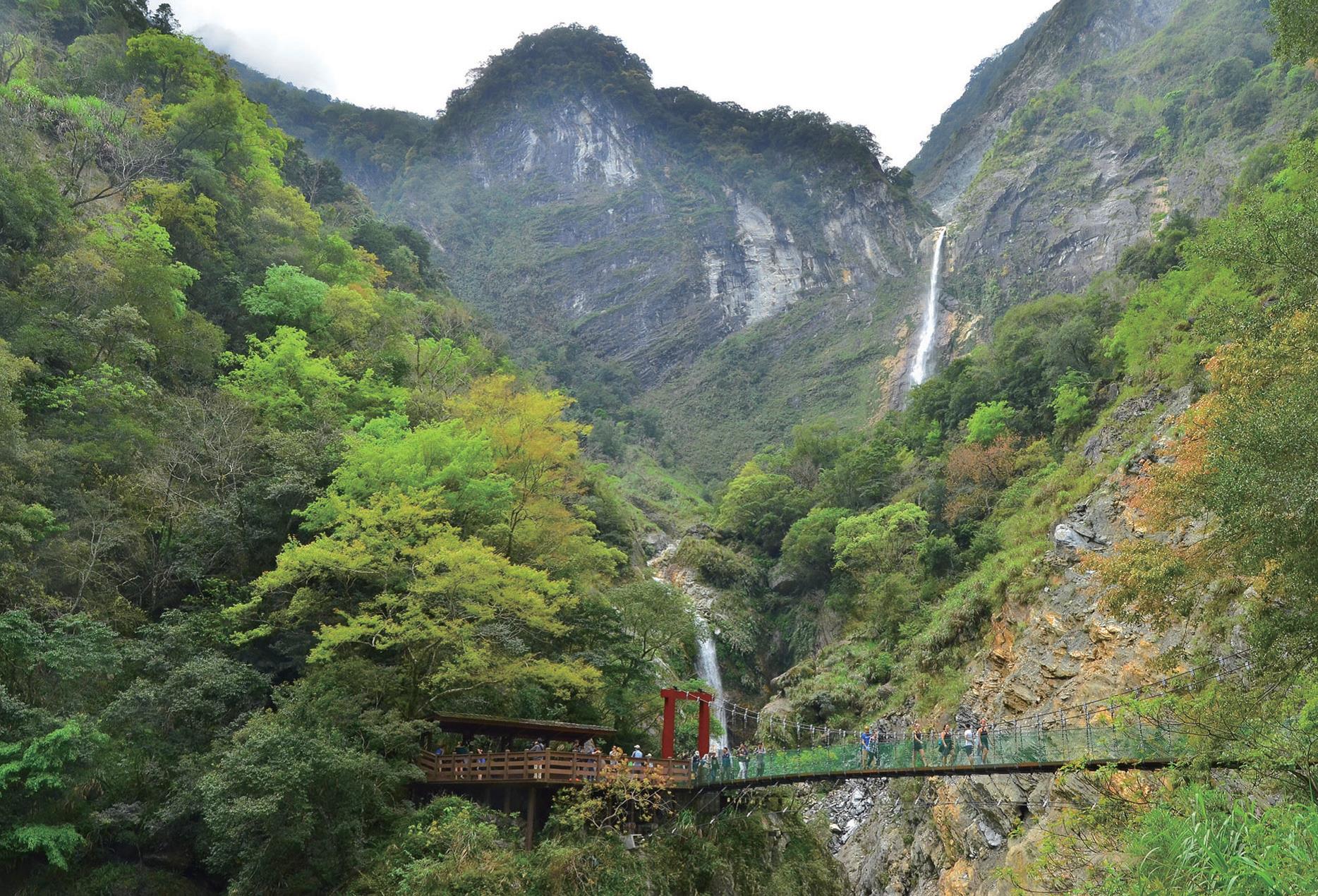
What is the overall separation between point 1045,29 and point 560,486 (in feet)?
299

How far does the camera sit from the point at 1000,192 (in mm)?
71188

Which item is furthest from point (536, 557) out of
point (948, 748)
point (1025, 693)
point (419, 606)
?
point (1025, 693)

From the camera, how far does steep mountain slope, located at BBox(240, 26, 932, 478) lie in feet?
258

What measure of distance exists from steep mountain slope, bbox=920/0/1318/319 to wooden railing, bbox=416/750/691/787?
1653 inches

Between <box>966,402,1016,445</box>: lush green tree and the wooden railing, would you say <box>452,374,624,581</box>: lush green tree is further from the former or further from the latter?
<box>966,402,1016,445</box>: lush green tree

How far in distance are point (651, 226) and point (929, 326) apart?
37.1m

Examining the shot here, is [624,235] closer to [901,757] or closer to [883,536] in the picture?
[883,536]

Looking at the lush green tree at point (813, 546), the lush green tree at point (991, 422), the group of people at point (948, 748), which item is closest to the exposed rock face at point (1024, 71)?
the lush green tree at point (991, 422)

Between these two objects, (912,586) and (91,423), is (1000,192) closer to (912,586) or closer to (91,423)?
(912,586)

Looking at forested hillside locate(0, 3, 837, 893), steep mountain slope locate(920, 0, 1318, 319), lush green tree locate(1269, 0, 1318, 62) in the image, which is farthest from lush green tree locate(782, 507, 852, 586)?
lush green tree locate(1269, 0, 1318, 62)

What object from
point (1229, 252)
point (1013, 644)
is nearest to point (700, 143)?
point (1013, 644)

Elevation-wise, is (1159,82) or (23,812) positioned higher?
(1159,82)

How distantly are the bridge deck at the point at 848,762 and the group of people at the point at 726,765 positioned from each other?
0.07 feet

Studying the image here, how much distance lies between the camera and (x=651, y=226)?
9306 centimetres
